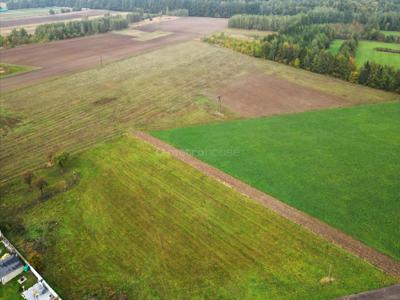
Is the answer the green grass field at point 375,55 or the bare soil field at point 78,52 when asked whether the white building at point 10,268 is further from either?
the green grass field at point 375,55

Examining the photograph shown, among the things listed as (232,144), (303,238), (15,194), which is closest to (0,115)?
(15,194)

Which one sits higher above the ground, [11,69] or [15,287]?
[11,69]

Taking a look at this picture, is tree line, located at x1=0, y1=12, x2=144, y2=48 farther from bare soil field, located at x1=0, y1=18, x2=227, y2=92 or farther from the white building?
the white building

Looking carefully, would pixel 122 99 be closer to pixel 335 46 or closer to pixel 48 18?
pixel 335 46

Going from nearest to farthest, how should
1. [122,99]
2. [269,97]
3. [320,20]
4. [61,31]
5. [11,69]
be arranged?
[122,99]
[269,97]
[11,69]
[61,31]
[320,20]

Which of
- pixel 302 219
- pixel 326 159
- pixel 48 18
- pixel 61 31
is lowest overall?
pixel 302 219

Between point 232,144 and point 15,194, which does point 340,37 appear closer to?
point 232,144

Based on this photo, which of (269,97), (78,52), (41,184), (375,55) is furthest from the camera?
(78,52)

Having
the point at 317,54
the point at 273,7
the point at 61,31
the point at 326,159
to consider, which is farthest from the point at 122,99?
the point at 273,7
